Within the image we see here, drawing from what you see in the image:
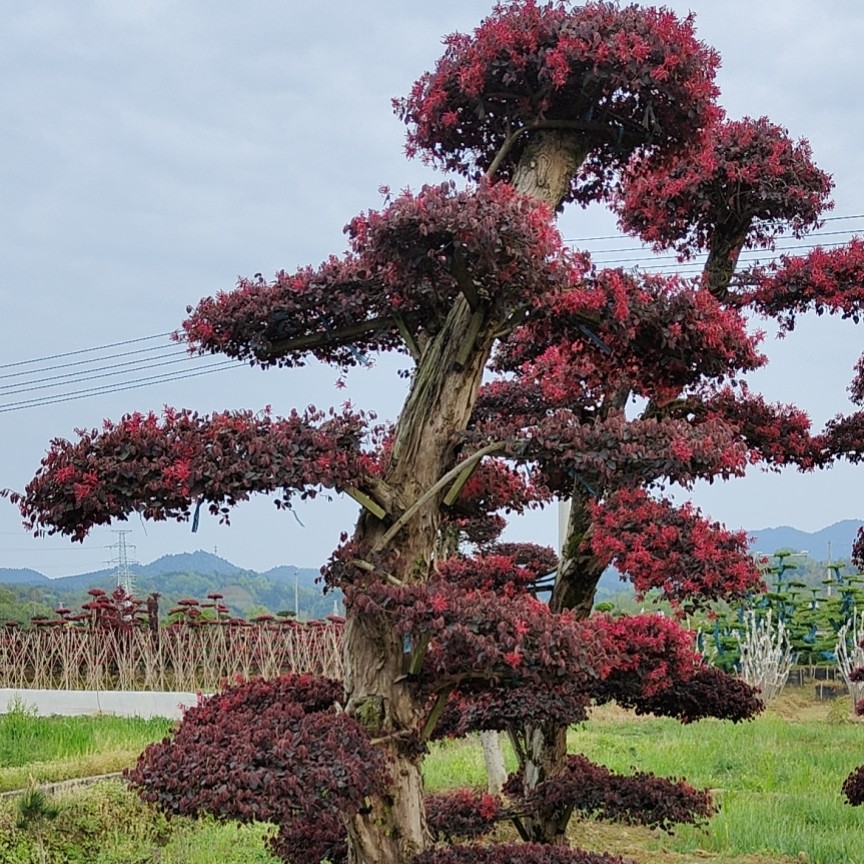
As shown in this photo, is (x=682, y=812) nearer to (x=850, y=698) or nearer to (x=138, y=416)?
(x=138, y=416)

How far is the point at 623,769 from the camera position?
640 centimetres

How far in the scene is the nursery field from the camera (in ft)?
14.4

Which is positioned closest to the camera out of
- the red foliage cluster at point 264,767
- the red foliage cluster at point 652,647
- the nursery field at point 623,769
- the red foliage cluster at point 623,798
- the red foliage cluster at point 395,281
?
the red foliage cluster at point 264,767

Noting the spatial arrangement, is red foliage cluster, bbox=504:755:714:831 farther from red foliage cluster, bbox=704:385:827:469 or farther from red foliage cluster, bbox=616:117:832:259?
red foliage cluster, bbox=616:117:832:259

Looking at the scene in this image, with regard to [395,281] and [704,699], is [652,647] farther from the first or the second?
[395,281]

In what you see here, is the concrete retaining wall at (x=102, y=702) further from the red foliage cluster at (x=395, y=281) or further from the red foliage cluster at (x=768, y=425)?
the red foliage cluster at (x=395, y=281)

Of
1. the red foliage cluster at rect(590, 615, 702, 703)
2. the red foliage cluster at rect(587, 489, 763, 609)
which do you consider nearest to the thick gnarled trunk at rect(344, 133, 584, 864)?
the red foliage cluster at rect(587, 489, 763, 609)

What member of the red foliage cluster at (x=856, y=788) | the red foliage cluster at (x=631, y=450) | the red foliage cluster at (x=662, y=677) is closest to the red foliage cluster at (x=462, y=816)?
the red foliage cluster at (x=662, y=677)

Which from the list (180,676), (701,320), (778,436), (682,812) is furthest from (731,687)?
(180,676)

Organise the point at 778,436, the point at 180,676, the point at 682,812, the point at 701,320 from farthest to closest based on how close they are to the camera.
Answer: the point at 180,676
the point at 778,436
the point at 682,812
the point at 701,320

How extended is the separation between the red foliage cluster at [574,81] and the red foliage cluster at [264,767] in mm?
1613

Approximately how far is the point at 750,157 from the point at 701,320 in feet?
6.92

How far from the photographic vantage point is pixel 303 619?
396 inches

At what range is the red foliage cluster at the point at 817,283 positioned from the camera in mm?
4414
